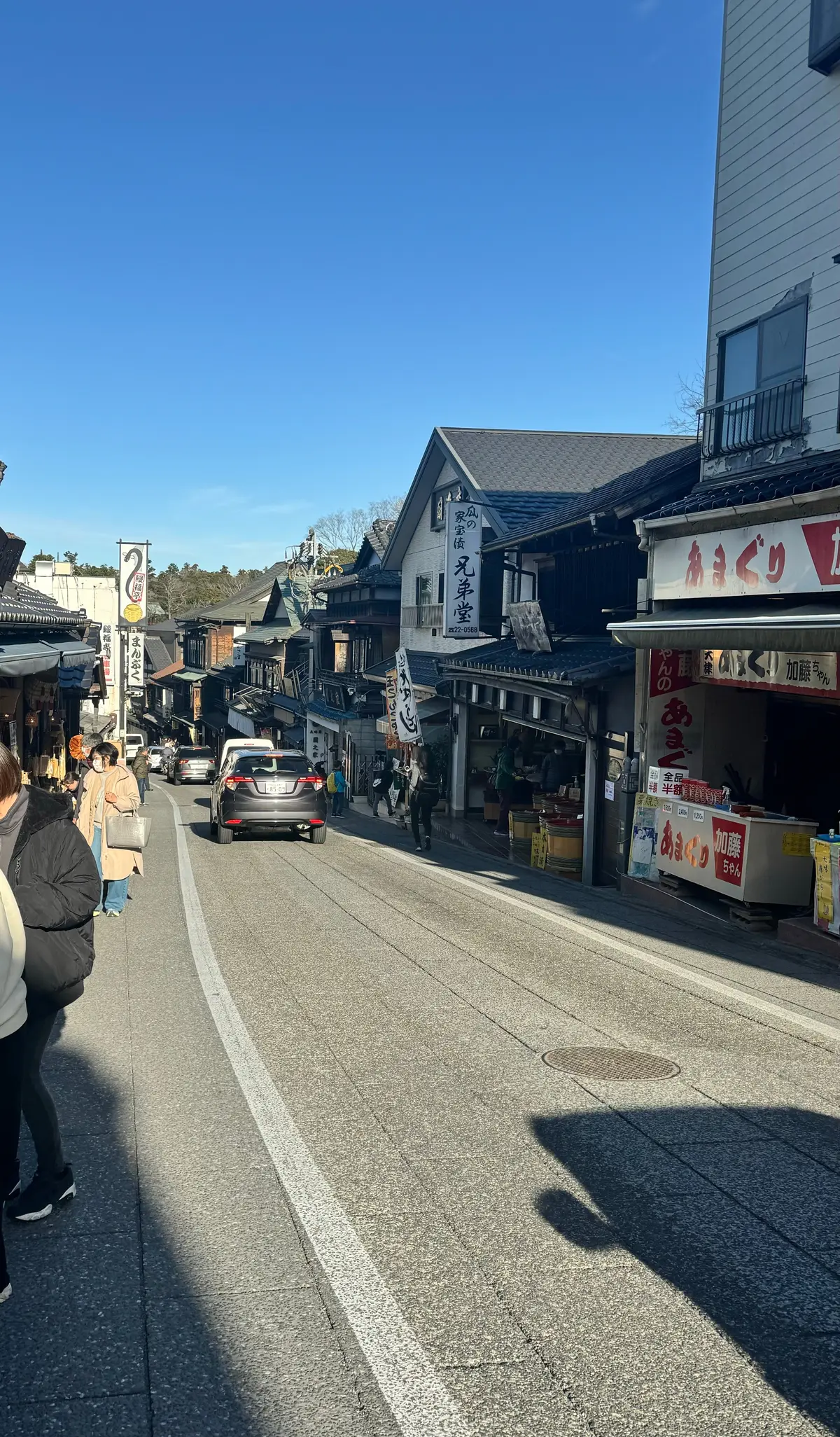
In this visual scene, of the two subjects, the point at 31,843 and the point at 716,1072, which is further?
the point at 716,1072

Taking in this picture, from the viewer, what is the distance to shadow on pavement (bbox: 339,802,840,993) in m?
10.3

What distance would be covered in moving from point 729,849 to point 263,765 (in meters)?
10.4

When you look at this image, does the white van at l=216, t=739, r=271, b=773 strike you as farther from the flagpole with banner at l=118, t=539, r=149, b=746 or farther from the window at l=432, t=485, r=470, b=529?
the flagpole with banner at l=118, t=539, r=149, b=746

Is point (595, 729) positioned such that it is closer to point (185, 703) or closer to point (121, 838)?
point (121, 838)

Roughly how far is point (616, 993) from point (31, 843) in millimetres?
→ 5411

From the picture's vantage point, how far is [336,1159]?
17.5ft

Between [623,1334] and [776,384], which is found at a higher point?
[776,384]

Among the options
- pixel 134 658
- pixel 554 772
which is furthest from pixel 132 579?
pixel 554 772

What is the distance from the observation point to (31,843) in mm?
4531

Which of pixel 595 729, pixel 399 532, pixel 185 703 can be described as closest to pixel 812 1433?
pixel 595 729

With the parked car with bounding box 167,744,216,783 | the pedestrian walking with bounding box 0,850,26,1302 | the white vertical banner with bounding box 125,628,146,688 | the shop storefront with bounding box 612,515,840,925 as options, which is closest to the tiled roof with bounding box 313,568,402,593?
the parked car with bounding box 167,744,216,783

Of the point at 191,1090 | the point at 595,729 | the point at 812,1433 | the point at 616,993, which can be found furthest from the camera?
the point at 595,729

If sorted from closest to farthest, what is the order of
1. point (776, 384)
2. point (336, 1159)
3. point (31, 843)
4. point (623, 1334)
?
point (623, 1334)
point (31, 843)
point (336, 1159)
point (776, 384)

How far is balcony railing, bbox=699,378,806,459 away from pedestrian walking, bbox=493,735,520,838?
9.66 metres
